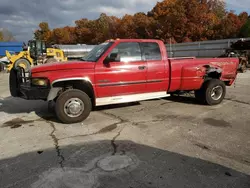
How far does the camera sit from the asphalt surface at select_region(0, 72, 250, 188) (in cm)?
301

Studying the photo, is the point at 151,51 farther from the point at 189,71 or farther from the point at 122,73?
the point at 189,71

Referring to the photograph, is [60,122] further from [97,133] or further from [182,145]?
[182,145]

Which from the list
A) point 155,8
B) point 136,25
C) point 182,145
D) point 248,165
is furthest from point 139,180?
point 155,8

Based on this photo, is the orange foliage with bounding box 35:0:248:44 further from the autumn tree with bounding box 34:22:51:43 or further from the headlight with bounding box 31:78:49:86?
the headlight with bounding box 31:78:49:86

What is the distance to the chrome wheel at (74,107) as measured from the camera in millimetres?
5070

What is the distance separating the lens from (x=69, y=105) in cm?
507

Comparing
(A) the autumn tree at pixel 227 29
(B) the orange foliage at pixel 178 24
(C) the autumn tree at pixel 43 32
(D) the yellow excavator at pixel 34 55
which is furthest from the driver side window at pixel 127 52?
(C) the autumn tree at pixel 43 32

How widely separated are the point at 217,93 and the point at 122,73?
10.2ft

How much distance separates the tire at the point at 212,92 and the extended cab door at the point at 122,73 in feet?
6.43

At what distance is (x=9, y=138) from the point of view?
440 centimetres

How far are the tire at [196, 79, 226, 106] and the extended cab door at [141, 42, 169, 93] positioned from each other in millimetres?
1301

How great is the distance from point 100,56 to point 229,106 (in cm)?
393

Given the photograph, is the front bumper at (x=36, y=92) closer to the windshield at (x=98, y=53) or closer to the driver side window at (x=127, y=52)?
the windshield at (x=98, y=53)

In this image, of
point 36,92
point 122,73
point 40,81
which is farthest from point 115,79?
point 36,92
